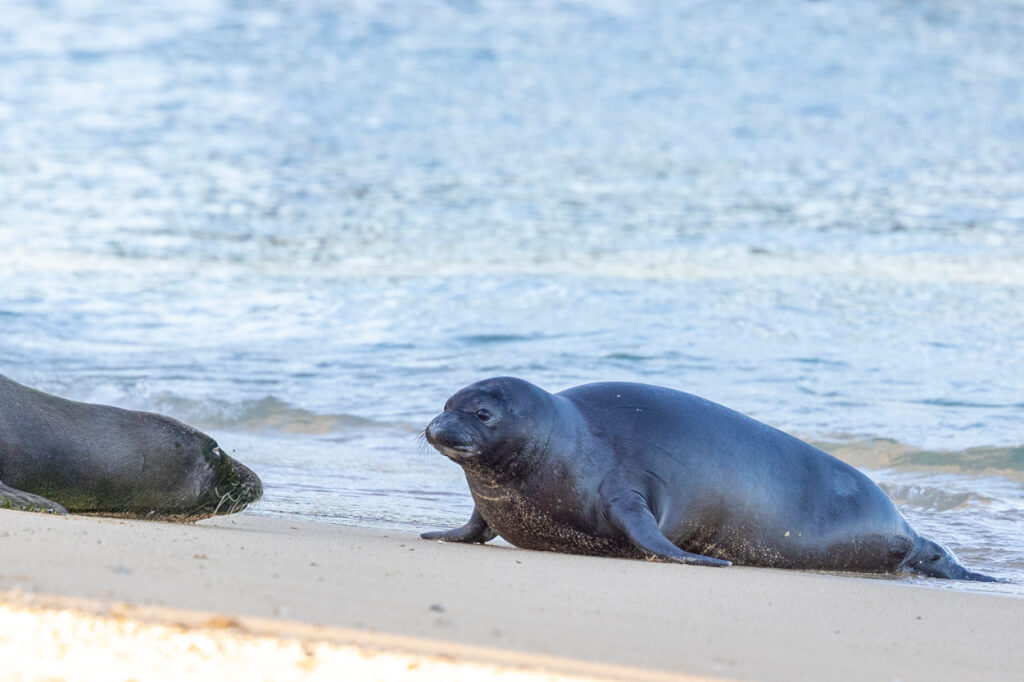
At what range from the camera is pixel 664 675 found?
2766 millimetres

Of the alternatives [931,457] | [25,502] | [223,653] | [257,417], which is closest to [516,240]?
[257,417]

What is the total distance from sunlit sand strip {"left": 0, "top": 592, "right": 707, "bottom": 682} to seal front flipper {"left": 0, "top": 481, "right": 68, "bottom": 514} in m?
1.77

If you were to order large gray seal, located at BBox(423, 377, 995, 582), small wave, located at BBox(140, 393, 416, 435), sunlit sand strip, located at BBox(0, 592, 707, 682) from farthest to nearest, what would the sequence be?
small wave, located at BBox(140, 393, 416, 435) < large gray seal, located at BBox(423, 377, 995, 582) < sunlit sand strip, located at BBox(0, 592, 707, 682)

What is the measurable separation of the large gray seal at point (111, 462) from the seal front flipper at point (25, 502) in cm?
31

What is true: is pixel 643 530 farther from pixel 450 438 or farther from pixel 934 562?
pixel 934 562

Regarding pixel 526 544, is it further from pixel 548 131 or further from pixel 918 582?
pixel 548 131

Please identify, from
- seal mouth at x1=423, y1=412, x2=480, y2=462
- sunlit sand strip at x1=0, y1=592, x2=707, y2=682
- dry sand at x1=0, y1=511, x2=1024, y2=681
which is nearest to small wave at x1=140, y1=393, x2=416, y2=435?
seal mouth at x1=423, y1=412, x2=480, y2=462

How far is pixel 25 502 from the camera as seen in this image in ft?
15.0

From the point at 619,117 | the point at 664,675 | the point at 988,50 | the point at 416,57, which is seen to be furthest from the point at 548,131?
the point at 664,675

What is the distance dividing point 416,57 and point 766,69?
6.96 meters

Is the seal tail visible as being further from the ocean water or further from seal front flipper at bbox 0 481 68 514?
seal front flipper at bbox 0 481 68 514

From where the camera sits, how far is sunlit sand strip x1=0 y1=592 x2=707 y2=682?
8.84 ft

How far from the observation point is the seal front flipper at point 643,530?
4.48 meters

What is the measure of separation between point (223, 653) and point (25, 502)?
6.86ft
